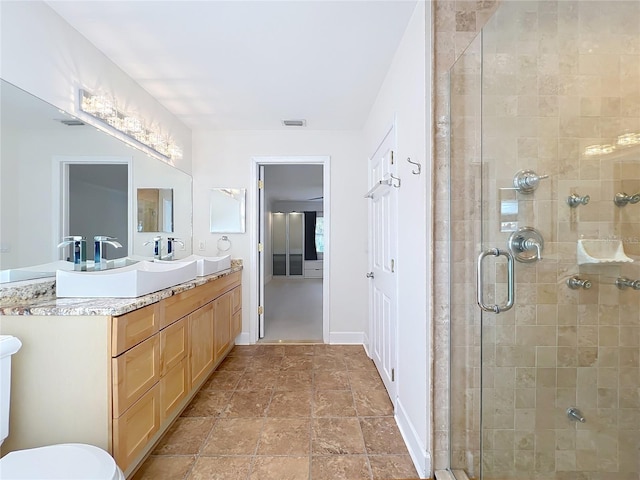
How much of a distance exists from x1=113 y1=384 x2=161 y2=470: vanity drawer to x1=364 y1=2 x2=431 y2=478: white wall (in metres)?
1.40

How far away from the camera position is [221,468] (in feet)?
5.17

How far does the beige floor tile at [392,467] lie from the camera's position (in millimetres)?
1521

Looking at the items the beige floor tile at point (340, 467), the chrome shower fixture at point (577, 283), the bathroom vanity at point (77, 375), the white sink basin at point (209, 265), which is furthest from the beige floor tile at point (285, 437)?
the chrome shower fixture at point (577, 283)

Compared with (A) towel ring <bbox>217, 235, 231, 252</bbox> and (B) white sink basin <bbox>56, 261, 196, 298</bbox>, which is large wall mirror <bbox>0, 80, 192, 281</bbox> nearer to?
(B) white sink basin <bbox>56, 261, 196, 298</bbox>

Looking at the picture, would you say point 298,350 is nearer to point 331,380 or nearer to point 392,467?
point 331,380

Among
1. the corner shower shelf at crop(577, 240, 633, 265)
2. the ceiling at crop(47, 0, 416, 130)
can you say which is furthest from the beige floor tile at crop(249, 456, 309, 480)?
the ceiling at crop(47, 0, 416, 130)

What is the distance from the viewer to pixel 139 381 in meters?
1.47

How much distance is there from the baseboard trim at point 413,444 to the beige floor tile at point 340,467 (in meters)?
0.26

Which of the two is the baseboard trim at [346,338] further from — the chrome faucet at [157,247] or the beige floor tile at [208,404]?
the chrome faucet at [157,247]

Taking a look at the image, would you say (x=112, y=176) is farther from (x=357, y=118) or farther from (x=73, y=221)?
(x=357, y=118)

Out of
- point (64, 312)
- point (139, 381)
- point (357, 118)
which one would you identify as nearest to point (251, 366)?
point (139, 381)

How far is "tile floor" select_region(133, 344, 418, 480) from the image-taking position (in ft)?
5.14

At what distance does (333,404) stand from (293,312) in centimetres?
263

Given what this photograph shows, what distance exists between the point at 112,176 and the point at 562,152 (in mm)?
2680
